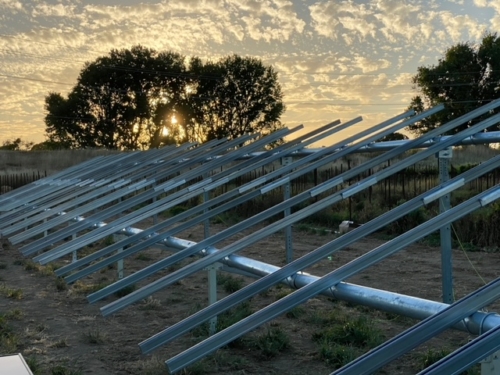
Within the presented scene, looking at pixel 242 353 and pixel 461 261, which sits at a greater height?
pixel 242 353

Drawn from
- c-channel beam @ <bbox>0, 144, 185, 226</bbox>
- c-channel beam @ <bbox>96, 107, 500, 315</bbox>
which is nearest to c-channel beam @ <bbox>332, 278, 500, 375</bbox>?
c-channel beam @ <bbox>96, 107, 500, 315</bbox>

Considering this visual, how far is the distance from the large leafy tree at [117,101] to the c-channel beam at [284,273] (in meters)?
44.6

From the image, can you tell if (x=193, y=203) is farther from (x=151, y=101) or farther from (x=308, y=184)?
(x=151, y=101)

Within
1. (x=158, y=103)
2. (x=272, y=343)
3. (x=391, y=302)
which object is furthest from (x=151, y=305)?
(x=158, y=103)

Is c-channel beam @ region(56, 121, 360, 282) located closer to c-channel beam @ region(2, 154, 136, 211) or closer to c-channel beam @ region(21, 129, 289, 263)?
c-channel beam @ region(21, 129, 289, 263)

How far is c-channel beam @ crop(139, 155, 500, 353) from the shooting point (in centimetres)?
343

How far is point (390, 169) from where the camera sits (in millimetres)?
5578

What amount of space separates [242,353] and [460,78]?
36.0 meters

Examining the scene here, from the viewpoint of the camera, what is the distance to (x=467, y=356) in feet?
7.38

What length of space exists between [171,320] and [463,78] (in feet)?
116

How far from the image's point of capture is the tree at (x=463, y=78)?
123 feet


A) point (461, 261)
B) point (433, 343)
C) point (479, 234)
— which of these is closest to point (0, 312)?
point (433, 343)

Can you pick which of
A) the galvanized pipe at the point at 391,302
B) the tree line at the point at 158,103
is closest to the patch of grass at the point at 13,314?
the galvanized pipe at the point at 391,302

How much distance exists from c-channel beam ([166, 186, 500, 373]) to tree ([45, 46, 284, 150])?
143 feet
